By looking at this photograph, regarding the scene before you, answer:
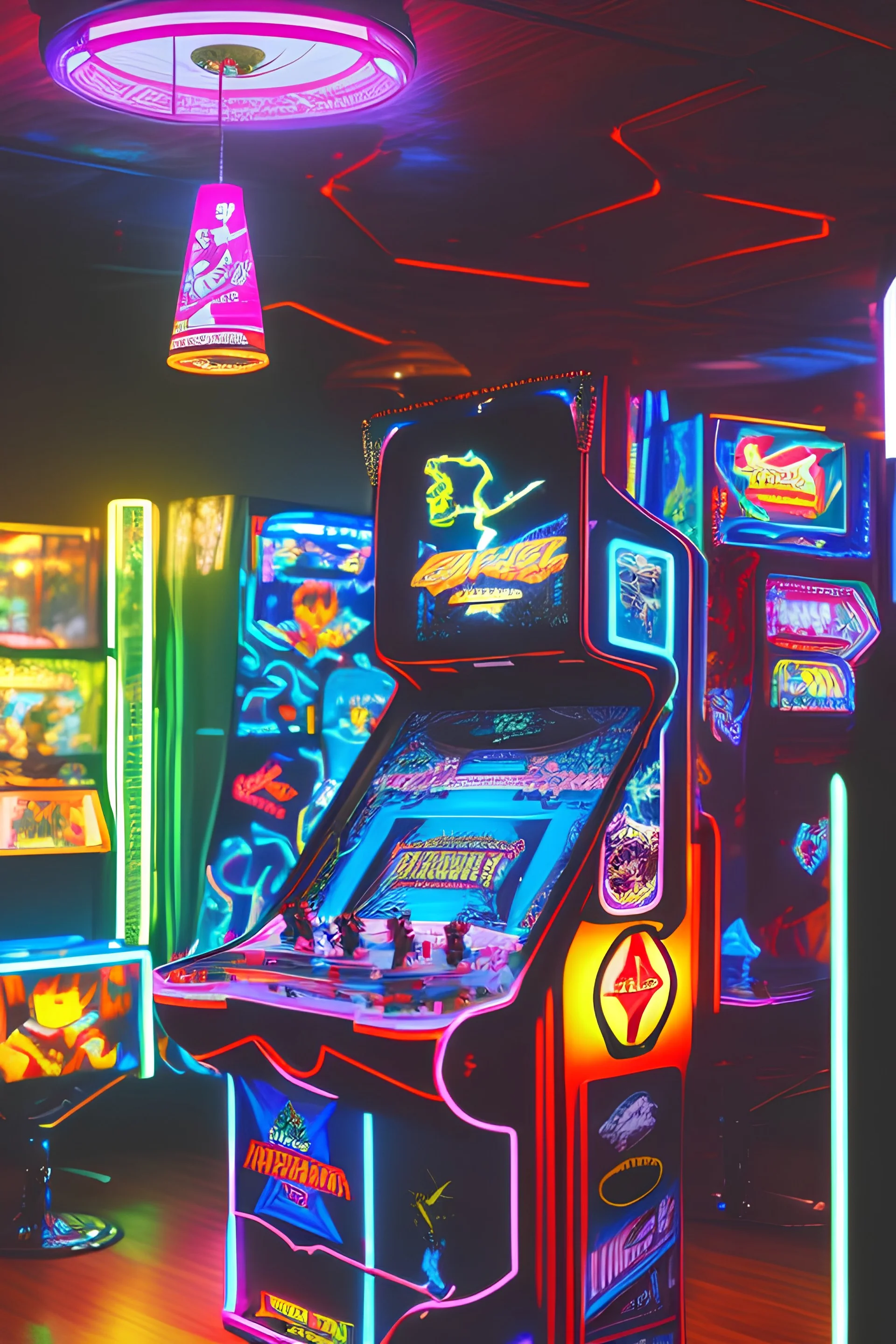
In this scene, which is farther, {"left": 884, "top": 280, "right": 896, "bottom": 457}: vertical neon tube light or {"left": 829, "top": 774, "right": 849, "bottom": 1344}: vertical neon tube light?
{"left": 884, "top": 280, "right": 896, "bottom": 457}: vertical neon tube light

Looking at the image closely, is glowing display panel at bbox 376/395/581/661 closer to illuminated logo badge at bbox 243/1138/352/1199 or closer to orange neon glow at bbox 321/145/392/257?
illuminated logo badge at bbox 243/1138/352/1199

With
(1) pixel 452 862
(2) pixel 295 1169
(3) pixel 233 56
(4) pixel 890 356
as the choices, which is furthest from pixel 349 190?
(4) pixel 890 356

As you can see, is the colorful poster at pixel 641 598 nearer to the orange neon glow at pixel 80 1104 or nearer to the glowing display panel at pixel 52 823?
the orange neon glow at pixel 80 1104

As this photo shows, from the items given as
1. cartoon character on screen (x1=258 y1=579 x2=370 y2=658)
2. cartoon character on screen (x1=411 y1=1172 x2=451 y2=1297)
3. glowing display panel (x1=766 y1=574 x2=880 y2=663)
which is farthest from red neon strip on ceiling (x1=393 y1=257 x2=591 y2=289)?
cartoon character on screen (x1=411 y1=1172 x2=451 y2=1297)

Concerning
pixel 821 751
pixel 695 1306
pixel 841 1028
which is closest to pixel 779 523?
pixel 821 751

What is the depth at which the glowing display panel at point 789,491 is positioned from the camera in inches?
188

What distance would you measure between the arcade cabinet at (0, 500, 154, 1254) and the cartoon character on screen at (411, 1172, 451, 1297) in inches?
59.1

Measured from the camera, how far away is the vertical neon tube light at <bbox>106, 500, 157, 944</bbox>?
17.1 feet

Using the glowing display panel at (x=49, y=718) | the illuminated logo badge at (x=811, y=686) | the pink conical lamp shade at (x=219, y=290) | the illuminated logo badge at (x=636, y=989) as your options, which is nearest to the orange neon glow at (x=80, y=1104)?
the glowing display panel at (x=49, y=718)

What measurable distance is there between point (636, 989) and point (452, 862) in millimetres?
517

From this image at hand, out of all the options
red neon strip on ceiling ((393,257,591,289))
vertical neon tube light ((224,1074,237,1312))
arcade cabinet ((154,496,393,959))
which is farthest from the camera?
red neon strip on ceiling ((393,257,591,289))

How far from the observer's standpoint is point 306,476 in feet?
19.7

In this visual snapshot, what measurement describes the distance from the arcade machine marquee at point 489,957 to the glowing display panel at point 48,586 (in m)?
1.65

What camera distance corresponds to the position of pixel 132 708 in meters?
5.23
